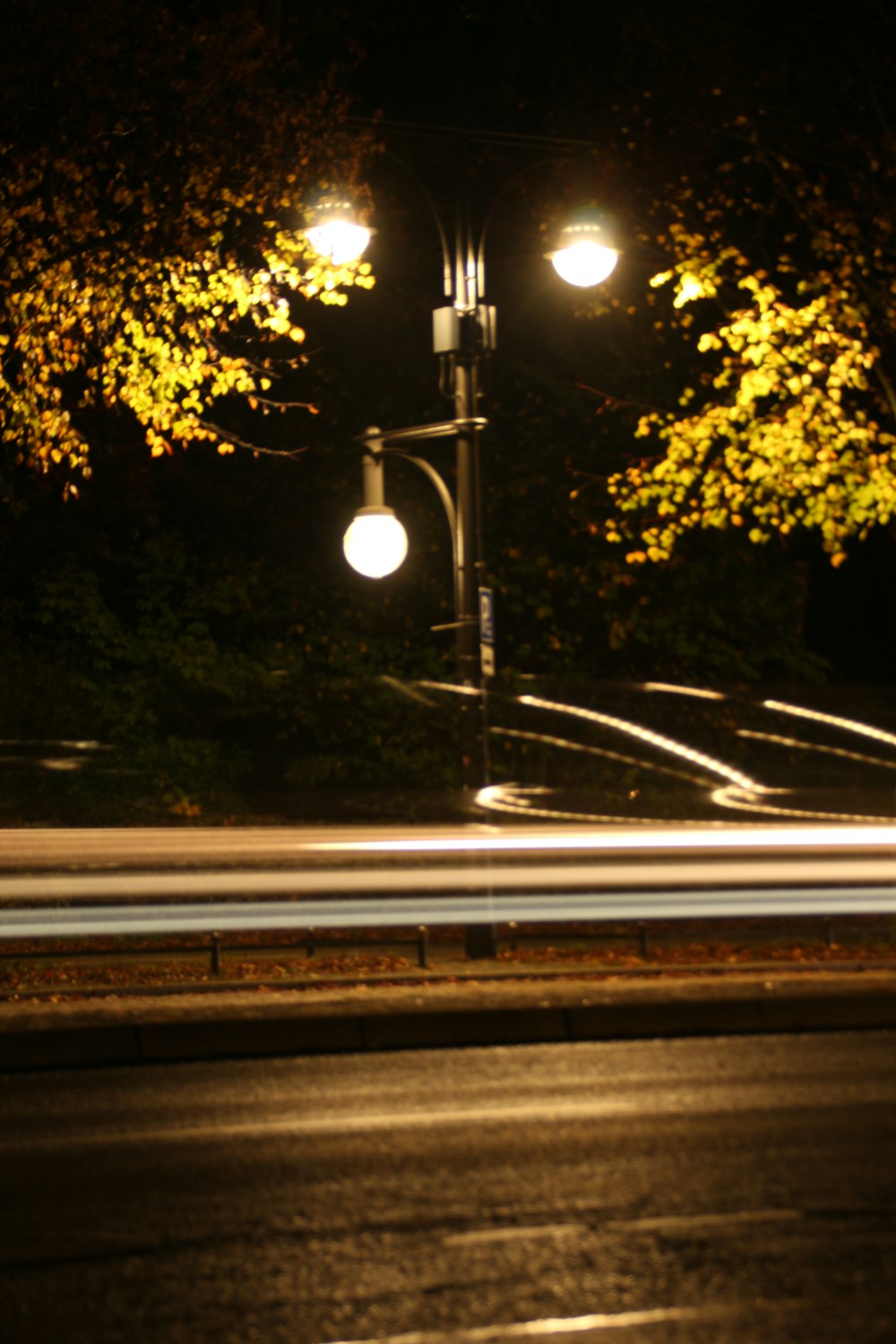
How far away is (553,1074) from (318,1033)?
1947 mm

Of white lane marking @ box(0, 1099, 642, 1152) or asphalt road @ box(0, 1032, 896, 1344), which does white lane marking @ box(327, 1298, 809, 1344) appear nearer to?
asphalt road @ box(0, 1032, 896, 1344)

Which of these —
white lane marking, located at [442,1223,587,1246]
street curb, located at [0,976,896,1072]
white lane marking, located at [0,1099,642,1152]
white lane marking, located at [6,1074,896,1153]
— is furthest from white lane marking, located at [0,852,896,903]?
white lane marking, located at [442,1223,587,1246]

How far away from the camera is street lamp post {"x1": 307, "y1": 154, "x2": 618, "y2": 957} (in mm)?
14633

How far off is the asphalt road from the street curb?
1.80 ft

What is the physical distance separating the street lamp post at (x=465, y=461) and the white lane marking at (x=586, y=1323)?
378 inches

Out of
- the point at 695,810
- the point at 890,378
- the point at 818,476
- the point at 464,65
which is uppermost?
the point at 464,65

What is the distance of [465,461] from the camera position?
50.5 ft

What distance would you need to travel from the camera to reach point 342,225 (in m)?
14.2

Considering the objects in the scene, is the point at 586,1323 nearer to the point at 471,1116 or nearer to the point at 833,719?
the point at 471,1116

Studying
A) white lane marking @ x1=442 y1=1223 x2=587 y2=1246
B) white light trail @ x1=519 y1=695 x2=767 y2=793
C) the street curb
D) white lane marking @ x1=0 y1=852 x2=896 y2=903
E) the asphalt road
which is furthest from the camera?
white light trail @ x1=519 y1=695 x2=767 y2=793

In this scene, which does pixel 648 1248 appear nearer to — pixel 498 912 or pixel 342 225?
pixel 498 912

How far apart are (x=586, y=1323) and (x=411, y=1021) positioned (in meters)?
6.52

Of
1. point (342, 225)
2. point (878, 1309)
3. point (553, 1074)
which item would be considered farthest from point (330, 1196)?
point (342, 225)

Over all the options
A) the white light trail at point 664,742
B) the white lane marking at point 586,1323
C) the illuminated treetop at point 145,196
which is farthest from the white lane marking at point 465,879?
the white lane marking at point 586,1323
